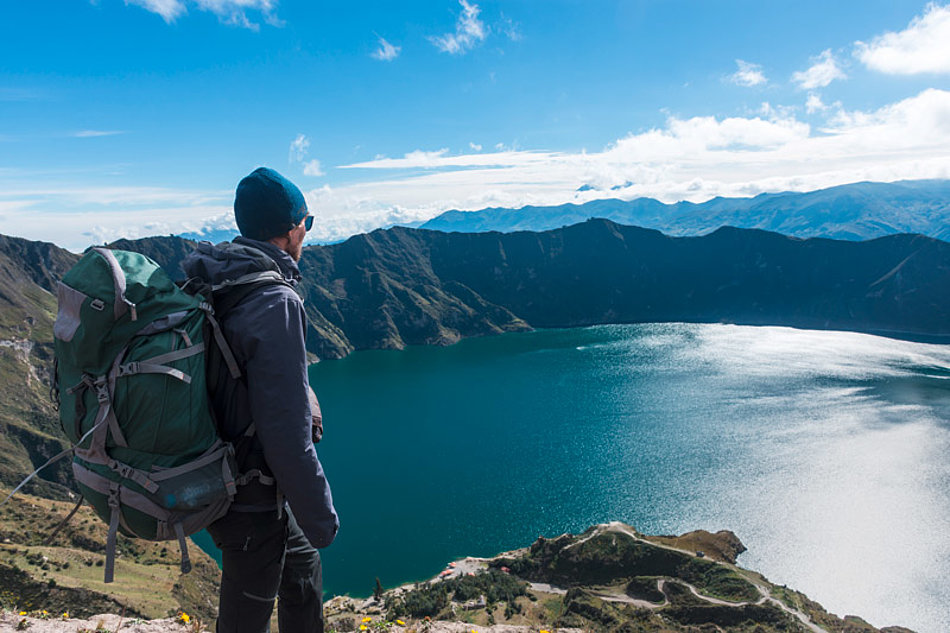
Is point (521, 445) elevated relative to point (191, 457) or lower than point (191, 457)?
lower

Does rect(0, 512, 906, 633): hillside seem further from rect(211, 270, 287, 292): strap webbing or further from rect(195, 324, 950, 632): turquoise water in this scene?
rect(211, 270, 287, 292): strap webbing

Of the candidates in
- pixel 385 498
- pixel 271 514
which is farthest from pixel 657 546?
pixel 271 514

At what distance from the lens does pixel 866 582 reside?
4934cm

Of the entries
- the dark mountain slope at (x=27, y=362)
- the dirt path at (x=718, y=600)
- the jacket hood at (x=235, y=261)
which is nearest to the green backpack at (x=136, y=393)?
the jacket hood at (x=235, y=261)

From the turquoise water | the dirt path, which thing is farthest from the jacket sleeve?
the turquoise water

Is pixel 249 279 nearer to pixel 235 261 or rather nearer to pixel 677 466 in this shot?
pixel 235 261

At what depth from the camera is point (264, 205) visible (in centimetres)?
403

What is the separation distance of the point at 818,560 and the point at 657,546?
17.9 meters

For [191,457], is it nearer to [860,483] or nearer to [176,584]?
[176,584]

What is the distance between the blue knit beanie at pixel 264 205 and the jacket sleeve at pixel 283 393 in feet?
2.87

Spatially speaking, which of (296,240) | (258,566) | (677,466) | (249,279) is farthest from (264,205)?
(677,466)

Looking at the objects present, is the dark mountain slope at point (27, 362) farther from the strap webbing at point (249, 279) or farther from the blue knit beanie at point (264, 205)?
the strap webbing at point (249, 279)

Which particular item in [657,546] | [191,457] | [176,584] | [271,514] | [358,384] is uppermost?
[191,457]

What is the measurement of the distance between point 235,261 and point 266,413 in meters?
1.07
